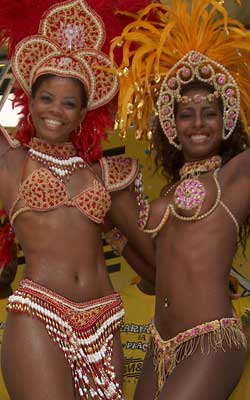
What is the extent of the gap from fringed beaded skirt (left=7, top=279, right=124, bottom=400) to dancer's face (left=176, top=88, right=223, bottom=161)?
82cm

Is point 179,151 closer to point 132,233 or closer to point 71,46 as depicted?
point 132,233

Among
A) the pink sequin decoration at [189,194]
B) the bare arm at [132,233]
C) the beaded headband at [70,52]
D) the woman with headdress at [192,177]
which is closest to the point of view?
the woman with headdress at [192,177]

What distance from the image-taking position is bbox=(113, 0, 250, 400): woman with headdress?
12.1 feet

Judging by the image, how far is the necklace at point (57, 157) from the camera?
3889 millimetres

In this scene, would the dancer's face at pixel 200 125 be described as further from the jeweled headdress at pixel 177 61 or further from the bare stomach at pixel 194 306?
the bare stomach at pixel 194 306

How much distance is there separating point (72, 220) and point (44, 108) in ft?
1.72

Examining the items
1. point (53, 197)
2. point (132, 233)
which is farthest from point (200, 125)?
point (53, 197)

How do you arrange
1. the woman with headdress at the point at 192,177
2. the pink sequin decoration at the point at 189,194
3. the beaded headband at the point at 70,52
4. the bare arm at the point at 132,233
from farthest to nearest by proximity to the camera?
1. the bare arm at the point at 132,233
2. the beaded headband at the point at 70,52
3. the pink sequin decoration at the point at 189,194
4. the woman with headdress at the point at 192,177

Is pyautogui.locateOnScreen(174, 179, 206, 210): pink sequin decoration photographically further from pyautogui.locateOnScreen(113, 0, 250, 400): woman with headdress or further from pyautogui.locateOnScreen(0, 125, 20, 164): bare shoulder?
pyautogui.locateOnScreen(0, 125, 20, 164): bare shoulder

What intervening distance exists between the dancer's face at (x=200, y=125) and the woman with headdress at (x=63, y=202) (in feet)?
1.05

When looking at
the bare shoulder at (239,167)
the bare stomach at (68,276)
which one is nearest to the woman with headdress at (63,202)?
the bare stomach at (68,276)

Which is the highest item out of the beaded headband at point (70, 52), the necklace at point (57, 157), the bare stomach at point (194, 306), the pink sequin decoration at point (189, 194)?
the beaded headband at point (70, 52)

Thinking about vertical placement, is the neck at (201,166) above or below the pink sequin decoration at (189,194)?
above

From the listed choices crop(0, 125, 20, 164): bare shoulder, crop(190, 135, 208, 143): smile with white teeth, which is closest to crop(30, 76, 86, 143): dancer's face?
crop(0, 125, 20, 164): bare shoulder
